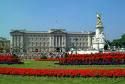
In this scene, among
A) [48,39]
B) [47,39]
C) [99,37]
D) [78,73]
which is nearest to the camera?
[78,73]

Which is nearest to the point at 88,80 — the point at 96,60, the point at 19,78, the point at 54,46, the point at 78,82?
the point at 78,82

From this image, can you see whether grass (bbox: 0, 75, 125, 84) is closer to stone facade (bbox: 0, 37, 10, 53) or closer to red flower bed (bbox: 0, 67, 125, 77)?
red flower bed (bbox: 0, 67, 125, 77)

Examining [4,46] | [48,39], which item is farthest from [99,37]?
[48,39]

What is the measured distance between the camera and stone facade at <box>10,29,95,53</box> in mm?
149125

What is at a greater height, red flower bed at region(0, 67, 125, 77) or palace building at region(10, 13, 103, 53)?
palace building at region(10, 13, 103, 53)

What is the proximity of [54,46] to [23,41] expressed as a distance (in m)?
13.2

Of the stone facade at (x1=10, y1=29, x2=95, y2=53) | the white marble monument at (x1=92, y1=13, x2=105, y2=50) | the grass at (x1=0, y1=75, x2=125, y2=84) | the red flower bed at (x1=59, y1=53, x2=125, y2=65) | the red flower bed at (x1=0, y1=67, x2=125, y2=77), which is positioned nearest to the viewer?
the grass at (x1=0, y1=75, x2=125, y2=84)

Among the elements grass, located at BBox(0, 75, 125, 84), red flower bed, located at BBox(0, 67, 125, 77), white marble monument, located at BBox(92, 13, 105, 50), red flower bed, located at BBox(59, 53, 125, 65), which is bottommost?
grass, located at BBox(0, 75, 125, 84)

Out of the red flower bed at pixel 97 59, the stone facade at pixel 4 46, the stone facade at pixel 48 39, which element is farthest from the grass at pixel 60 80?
the stone facade at pixel 48 39

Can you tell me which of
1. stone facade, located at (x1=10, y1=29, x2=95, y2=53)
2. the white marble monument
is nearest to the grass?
the white marble monument

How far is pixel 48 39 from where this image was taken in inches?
5960

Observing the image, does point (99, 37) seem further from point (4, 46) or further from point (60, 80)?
point (4, 46)

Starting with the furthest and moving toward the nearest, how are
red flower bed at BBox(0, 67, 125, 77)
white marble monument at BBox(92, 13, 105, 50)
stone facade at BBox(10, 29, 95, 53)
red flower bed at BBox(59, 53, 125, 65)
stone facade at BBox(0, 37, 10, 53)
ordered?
stone facade at BBox(10, 29, 95, 53), stone facade at BBox(0, 37, 10, 53), white marble monument at BBox(92, 13, 105, 50), red flower bed at BBox(59, 53, 125, 65), red flower bed at BBox(0, 67, 125, 77)

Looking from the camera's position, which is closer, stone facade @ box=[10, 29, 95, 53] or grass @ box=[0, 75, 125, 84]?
grass @ box=[0, 75, 125, 84]
